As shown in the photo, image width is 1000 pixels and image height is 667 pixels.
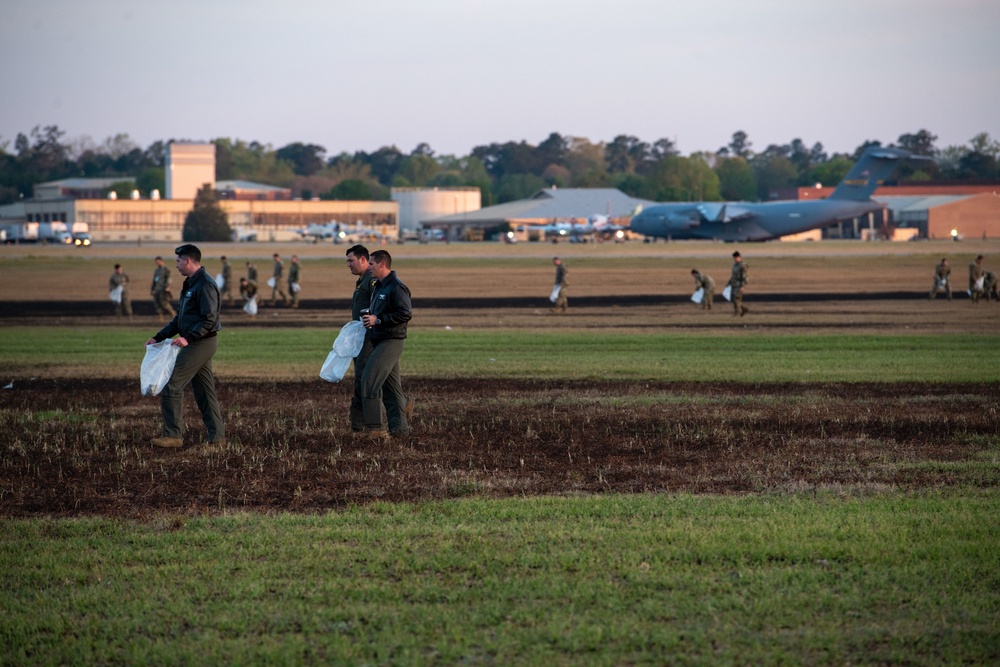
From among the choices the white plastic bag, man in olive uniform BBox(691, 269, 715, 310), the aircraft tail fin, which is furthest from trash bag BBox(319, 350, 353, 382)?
the aircraft tail fin

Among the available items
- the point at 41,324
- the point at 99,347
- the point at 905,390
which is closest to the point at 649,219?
the point at 41,324

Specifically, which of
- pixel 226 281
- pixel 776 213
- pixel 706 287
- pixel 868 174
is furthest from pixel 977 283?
pixel 868 174

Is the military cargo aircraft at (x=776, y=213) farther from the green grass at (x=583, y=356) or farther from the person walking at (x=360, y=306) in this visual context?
the person walking at (x=360, y=306)

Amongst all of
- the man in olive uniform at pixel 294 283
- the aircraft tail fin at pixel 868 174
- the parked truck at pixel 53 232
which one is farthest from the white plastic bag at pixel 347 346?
the parked truck at pixel 53 232

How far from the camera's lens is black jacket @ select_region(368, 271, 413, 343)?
12305 millimetres

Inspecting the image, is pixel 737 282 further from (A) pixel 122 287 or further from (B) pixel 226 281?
(B) pixel 226 281

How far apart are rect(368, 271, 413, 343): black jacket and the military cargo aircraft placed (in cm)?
7821

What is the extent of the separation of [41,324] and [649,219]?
65935mm

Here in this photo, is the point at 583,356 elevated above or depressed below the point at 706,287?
below

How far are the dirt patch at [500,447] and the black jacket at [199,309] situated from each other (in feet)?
3.85

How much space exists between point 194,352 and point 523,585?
19.5 feet

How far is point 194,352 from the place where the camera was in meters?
12.0

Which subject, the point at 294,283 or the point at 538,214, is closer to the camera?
the point at 294,283

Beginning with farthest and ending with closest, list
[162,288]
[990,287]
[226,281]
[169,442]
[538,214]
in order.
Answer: [538,214], [226,281], [990,287], [162,288], [169,442]
